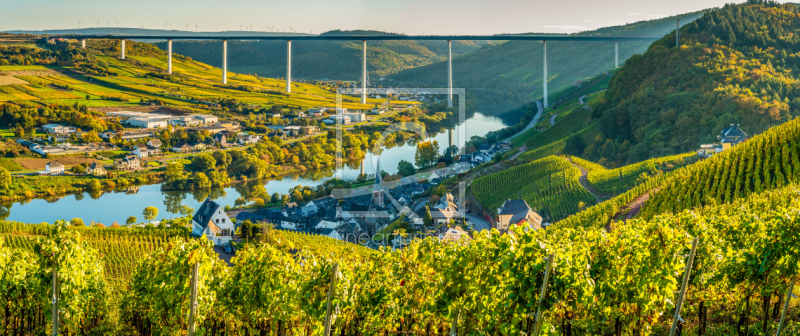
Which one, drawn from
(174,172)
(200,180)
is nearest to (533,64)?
(200,180)

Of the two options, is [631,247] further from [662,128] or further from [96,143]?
[96,143]

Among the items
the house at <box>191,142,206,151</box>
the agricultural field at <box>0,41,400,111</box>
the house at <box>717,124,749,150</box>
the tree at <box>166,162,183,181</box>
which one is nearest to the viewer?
the house at <box>717,124,749,150</box>

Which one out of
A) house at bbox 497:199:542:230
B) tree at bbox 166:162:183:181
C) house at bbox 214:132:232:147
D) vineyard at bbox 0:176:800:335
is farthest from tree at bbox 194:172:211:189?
vineyard at bbox 0:176:800:335

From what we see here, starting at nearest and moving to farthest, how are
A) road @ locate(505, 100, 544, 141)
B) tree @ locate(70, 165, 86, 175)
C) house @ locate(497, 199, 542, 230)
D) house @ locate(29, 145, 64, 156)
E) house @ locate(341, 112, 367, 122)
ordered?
house @ locate(497, 199, 542, 230) → tree @ locate(70, 165, 86, 175) → house @ locate(29, 145, 64, 156) → road @ locate(505, 100, 544, 141) → house @ locate(341, 112, 367, 122)

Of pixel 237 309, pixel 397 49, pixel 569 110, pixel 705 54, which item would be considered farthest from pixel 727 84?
pixel 397 49

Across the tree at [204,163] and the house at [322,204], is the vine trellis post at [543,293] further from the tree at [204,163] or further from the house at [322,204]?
the tree at [204,163]

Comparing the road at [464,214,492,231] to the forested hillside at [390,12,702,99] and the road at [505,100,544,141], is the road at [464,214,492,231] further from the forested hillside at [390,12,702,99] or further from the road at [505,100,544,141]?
the forested hillside at [390,12,702,99]

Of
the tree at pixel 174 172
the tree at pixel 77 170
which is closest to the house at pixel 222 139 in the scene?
the tree at pixel 174 172
